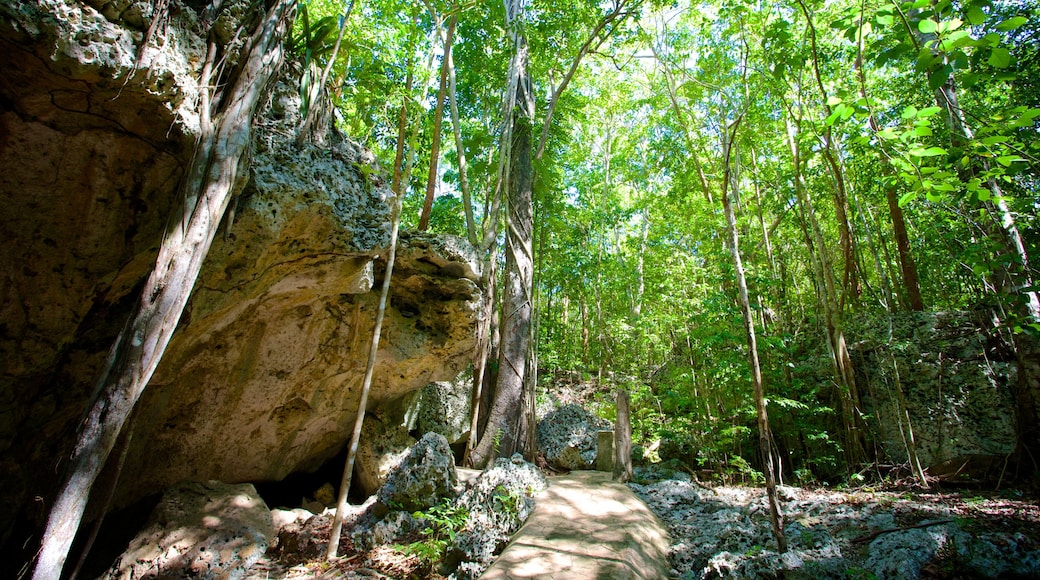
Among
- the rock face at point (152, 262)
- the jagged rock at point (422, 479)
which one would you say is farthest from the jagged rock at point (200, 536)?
the jagged rock at point (422, 479)

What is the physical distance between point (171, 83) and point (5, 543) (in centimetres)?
413

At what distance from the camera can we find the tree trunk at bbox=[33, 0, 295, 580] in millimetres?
2295

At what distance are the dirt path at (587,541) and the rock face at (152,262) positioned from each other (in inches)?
109

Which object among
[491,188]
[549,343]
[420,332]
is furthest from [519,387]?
[549,343]

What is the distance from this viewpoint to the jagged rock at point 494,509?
13.1 ft

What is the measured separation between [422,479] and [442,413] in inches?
130

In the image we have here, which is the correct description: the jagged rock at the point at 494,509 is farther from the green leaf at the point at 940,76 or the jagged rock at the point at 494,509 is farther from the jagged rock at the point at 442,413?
the green leaf at the point at 940,76

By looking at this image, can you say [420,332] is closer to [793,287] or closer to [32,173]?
[32,173]

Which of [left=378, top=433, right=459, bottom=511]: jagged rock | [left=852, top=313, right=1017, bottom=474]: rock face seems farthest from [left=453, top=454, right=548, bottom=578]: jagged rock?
[left=852, top=313, right=1017, bottom=474]: rock face

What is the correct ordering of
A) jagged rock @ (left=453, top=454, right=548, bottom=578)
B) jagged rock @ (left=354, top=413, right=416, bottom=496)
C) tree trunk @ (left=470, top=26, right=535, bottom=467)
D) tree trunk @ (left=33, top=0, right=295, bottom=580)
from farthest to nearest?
tree trunk @ (left=470, top=26, right=535, bottom=467) < jagged rock @ (left=354, top=413, right=416, bottom=496) < jagged rock @ (left=453, top=454, right=548, bottom=578) < tree trunk @ (left=33, top=0, right=295, bottom=580)

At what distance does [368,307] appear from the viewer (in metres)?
6.13

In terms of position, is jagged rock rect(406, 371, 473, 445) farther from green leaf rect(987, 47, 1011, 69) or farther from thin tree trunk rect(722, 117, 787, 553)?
green leaf rect(987, 47, 1011, 69)

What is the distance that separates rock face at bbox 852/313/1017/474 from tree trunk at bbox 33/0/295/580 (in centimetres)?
824

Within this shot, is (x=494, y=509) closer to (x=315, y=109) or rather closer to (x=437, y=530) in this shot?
(x=437, y=530)
